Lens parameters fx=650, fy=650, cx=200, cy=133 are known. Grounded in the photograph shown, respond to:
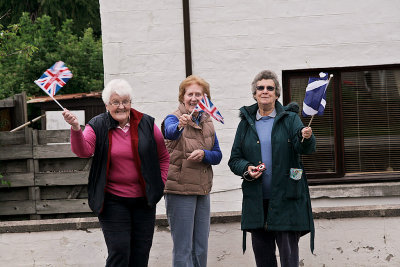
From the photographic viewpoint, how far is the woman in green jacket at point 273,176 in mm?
4648

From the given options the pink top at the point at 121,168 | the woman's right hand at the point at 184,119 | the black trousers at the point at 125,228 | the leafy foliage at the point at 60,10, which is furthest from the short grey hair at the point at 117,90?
the leafy foliage at the point at 60,10

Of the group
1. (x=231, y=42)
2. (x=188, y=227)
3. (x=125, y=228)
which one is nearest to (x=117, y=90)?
(x=125, y=228)

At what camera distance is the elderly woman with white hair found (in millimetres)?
4465

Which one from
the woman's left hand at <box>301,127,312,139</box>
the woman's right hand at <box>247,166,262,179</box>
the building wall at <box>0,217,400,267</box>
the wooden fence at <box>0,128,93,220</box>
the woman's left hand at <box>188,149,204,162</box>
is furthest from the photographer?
the wooden fence at <box>0,128,93,220</box>

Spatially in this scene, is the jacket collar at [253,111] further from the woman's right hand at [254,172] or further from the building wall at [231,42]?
the building wall at [231,42]

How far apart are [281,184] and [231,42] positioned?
10.1 feet

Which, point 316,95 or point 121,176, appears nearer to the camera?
point 121,176

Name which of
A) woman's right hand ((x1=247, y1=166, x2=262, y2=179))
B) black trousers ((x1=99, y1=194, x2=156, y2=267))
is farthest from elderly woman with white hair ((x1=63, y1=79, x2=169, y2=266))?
woman's right hand ((x1=247, y1=166, x2=262, y2=179))

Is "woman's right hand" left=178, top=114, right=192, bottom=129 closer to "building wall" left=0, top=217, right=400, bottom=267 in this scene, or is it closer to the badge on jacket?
the badge on jacket

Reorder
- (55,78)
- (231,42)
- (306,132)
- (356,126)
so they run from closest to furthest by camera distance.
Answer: (306,132), (55,78), (231,42), (356,126)

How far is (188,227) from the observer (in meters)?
4.98

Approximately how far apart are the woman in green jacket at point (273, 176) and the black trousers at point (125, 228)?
75cm

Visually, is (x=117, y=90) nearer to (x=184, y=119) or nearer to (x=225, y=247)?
(x=184, y=119)

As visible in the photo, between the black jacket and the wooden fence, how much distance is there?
4.49 m
